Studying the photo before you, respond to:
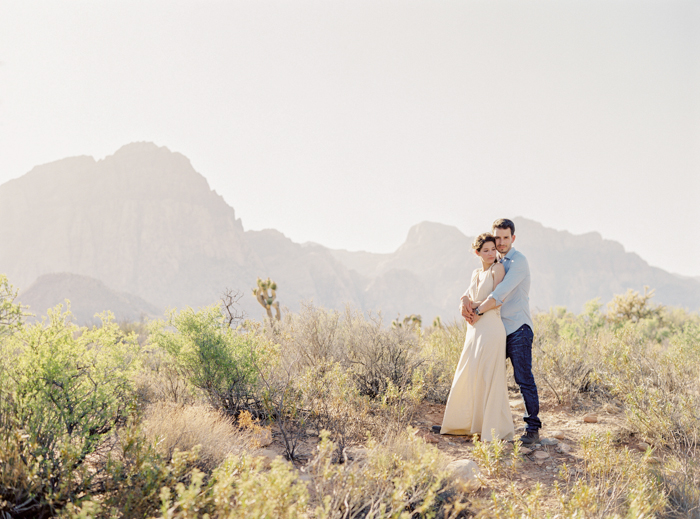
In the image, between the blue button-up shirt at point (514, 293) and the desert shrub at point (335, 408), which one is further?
the blue button-up shirt at point (514, 293)

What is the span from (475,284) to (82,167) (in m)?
122

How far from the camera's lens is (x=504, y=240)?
435 cm

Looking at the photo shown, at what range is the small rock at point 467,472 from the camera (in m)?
3.06

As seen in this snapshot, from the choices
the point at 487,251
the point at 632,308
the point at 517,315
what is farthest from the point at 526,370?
the point at 632,308

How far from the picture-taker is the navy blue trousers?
409 centimetres

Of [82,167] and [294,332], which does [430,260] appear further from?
[294,332]

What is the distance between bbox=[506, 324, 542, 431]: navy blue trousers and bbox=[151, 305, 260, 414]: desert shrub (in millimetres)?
2852

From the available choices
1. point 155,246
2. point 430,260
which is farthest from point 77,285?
point 430,260

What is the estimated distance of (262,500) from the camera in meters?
1.96

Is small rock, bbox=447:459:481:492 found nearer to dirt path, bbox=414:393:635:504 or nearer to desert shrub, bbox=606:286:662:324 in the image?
dirt path, bbox=414:393:635:504

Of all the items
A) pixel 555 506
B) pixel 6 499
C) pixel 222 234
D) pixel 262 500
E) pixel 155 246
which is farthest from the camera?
pixel 222 234

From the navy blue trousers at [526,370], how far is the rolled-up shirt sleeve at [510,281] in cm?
43

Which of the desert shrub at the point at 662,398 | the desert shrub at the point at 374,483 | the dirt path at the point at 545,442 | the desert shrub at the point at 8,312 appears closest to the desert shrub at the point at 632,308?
the desert shrub at the point at 662,398

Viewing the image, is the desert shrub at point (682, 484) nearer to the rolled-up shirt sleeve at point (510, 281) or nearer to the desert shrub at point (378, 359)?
the rolled-up shirt sleeve at point (510, 281)
